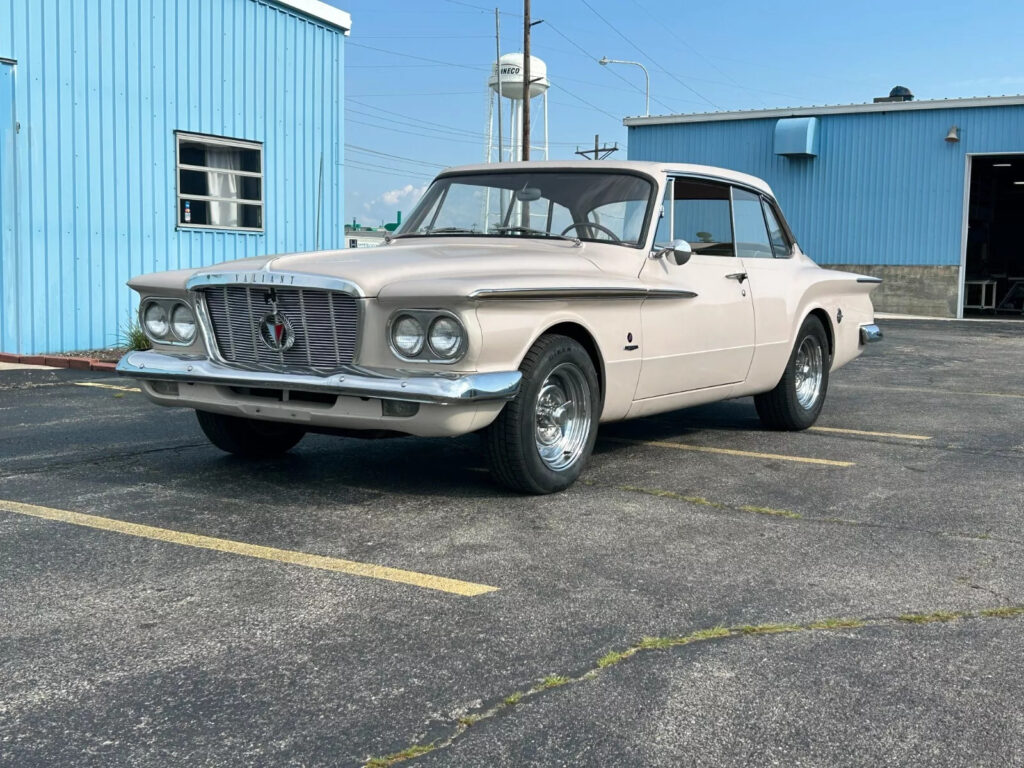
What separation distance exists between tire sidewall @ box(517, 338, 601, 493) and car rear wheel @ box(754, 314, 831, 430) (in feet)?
7.08

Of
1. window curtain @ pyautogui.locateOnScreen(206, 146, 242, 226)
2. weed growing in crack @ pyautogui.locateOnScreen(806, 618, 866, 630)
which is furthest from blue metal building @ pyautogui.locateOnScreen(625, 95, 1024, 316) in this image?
weed growing in crack @ pyautogui.locateOnScreen(806, 618, 866, 630)

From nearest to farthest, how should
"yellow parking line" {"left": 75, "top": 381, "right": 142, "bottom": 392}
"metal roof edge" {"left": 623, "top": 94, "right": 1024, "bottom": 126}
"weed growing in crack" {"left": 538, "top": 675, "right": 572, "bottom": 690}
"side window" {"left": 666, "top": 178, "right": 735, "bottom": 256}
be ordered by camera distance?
"weed growing in crack" {"left": 538, "top": 675, "right": 572, "bottom": 690} → "side window" {"left": 666, "top": 178, "right": 735, "bottom": 256} → "yellow parking line" {"left": 75, "top": 381, "right": 142, "bottom": 392} → "metal roof edge" {"left": 623, "top": 94, "right": 1024, "bottom": 126}

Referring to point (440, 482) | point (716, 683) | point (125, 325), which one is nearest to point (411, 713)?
point (716, 683)

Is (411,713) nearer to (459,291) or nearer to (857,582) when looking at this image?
(857,582)

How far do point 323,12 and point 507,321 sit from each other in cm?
1141

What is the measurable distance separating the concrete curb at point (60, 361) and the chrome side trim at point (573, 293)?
262 inches

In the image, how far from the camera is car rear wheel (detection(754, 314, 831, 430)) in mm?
6969

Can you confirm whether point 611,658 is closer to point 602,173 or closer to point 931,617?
point 931,617

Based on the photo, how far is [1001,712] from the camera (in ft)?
8.69

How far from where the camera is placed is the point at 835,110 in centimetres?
2445

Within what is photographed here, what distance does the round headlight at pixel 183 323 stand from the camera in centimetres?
510

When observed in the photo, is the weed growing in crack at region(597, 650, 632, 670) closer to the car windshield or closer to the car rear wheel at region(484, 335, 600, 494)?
the car rear wheel at region(484, 335, 600, 494)

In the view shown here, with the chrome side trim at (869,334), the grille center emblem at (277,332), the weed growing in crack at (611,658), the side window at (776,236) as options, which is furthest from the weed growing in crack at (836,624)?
the chrome side trim at (869,334)

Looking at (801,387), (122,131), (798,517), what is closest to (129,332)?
(122,131)
